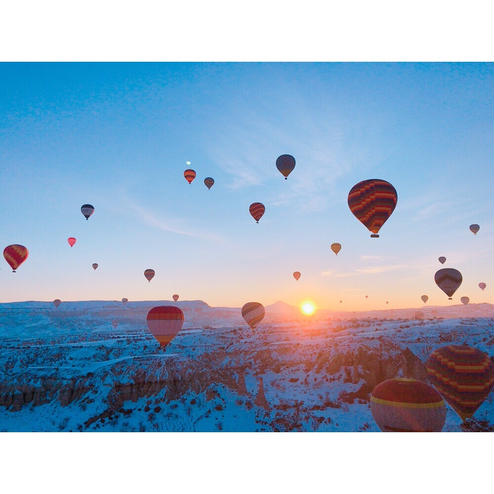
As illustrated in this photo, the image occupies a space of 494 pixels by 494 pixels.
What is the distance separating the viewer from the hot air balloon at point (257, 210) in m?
25.3

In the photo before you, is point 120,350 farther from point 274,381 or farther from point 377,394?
point 377,394

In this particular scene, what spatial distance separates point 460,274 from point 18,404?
2767cm

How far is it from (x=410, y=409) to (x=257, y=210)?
17.4 meters

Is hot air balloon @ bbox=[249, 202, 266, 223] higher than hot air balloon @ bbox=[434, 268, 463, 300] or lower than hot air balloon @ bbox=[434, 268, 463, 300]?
higher

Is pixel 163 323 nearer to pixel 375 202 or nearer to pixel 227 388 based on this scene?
pixel 227 388

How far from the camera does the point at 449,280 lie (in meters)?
23.0

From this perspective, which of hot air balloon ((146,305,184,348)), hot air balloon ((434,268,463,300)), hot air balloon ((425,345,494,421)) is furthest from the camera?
hot air balloon ((434,268,463,300))

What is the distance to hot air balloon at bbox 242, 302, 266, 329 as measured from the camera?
2870 centimetres

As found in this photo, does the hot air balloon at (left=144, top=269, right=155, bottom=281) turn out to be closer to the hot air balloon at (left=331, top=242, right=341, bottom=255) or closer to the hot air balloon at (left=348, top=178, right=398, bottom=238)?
the hot air balloon at (left=331, top=242, right=341, bottom=255)

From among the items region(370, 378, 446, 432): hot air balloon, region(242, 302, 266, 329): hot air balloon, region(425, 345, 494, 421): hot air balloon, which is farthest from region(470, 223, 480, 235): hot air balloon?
region(370, 378, 446, 432): hot air balloon

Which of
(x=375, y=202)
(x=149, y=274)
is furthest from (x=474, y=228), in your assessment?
(x=149, y=274)

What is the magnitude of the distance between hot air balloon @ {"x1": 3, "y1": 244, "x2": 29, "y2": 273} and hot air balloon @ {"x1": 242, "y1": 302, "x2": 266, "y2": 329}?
57.8ft

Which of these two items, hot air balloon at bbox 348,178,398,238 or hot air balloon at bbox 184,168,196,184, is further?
hot air balloon at bbox 184,168,196,184

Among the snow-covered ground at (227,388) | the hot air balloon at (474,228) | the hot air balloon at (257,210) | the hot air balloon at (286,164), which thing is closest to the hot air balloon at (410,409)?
the snow-covered ground at (227,388)
